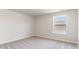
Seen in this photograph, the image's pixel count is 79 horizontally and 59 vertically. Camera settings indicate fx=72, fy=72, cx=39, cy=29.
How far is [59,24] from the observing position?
4.05 metres

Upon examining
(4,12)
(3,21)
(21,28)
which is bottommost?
(21,28)

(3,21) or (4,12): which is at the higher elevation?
(4,12)

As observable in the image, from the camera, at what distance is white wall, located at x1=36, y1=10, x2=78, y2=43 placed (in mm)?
3391

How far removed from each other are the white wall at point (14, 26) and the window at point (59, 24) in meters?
1.80

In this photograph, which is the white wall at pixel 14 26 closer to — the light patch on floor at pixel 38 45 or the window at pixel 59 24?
the light patch on floor at pixel 38 45

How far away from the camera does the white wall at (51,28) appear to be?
3391 mm

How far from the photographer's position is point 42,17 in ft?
16.4

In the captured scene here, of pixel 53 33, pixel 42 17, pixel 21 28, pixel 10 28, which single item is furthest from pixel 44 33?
pixel 10 28
